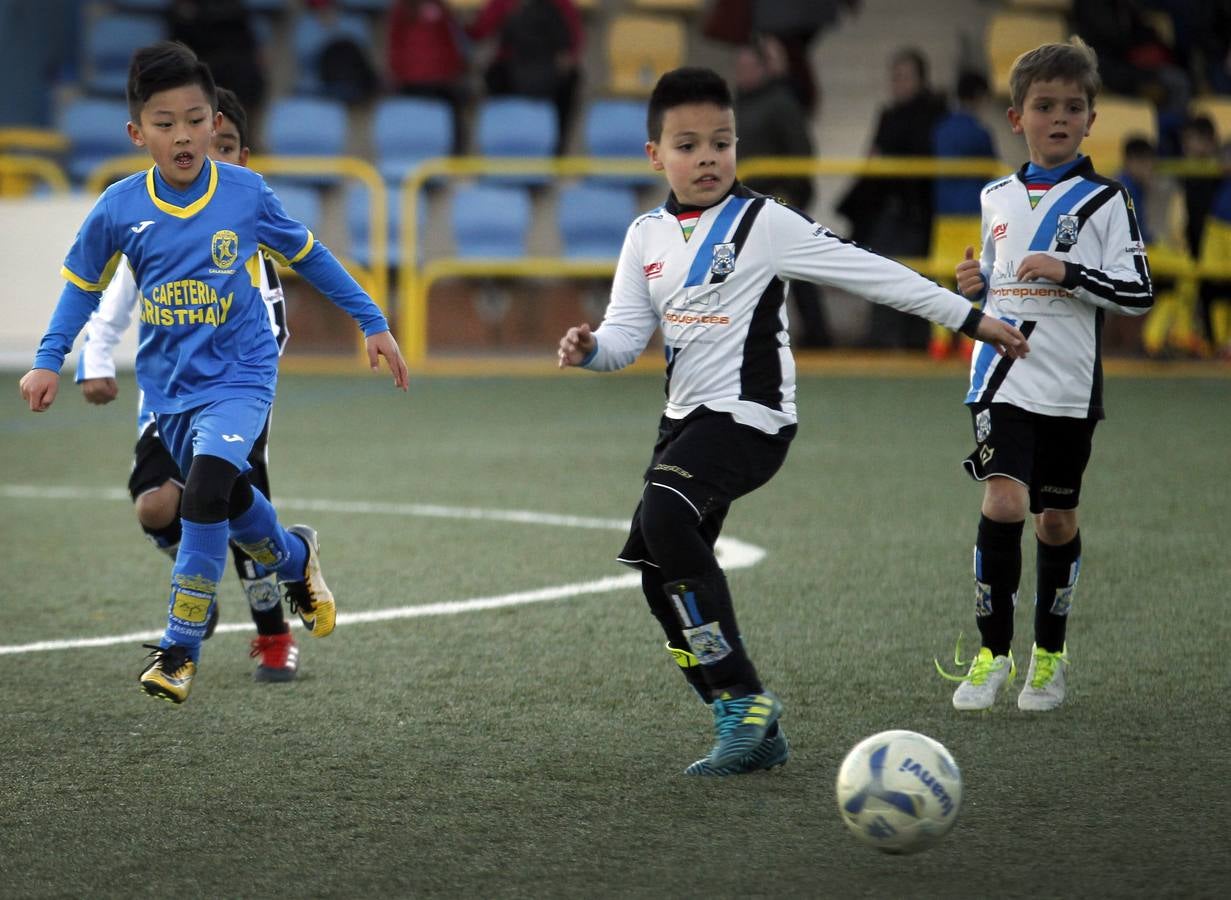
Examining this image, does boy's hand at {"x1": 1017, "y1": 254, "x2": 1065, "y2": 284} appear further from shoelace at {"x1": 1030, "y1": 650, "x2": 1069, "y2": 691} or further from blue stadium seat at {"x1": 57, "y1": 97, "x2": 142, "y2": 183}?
blue stadium seat at {"x1": 57, "y1": 97, "x2": 142, "y2": 183}

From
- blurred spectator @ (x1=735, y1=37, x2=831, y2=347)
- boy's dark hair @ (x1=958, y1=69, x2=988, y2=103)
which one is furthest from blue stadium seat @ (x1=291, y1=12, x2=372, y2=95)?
boy's dark hair @ (x1=958, y1=69, x2=988, y2=103)

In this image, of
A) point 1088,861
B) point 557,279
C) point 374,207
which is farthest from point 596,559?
point 557,279

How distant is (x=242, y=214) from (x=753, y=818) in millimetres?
2084

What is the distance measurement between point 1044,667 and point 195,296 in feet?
7.65

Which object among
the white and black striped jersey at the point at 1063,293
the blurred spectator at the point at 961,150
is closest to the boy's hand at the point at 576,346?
the white and black striped jersey at the point at 1063,293

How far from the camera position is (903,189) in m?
14.3

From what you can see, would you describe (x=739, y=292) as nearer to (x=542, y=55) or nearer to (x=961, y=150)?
(x=961, y=150)

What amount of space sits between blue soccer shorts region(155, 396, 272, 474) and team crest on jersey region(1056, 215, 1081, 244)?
2.07 m

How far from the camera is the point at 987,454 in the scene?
4539mm

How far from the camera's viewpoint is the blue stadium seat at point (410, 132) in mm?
15883

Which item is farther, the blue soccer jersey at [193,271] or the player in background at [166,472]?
the player in background at [166,472]

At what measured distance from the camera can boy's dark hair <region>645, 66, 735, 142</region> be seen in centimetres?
404

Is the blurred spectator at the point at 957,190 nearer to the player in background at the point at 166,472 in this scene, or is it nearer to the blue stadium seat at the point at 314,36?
the blue stadium seat at the point at 314,36

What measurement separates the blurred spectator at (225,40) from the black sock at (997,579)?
39.7 ft
